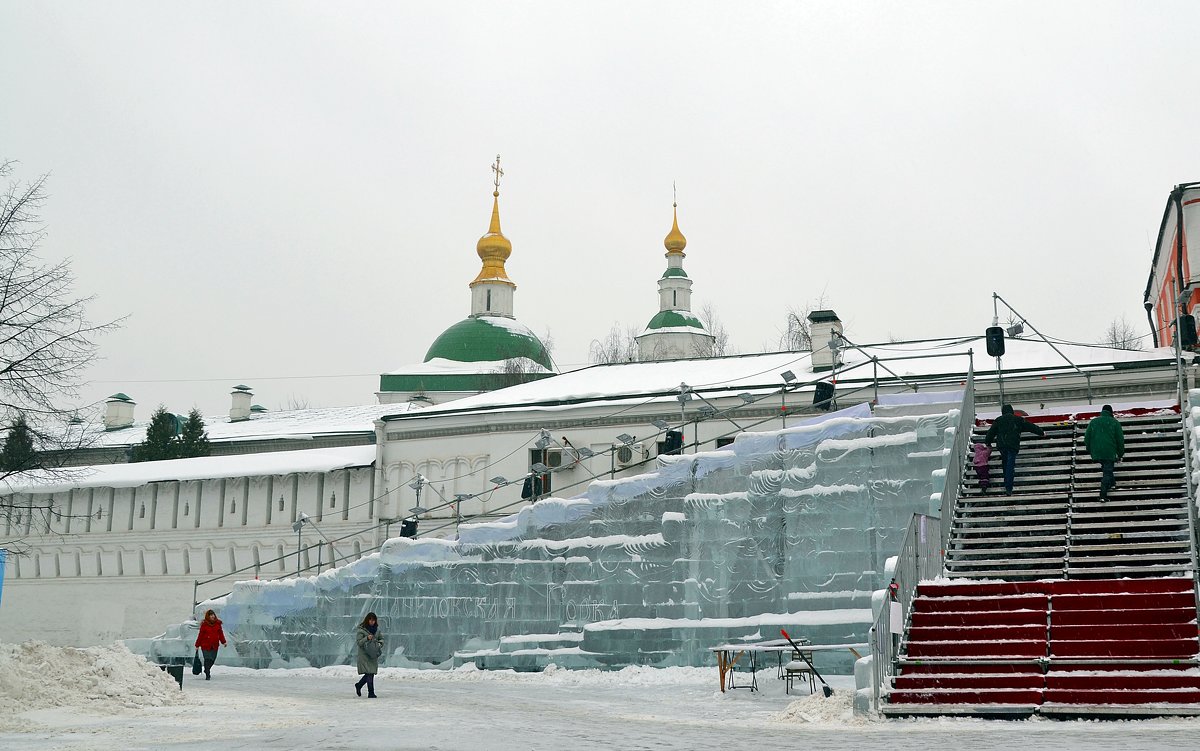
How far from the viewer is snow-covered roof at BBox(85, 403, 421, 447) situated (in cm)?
5241

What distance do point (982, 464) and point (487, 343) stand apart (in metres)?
50.4

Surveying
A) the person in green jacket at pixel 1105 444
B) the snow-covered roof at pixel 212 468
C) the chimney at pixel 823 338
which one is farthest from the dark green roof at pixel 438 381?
the person in green jacket at pixel 1105 444

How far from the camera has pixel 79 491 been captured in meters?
45.7

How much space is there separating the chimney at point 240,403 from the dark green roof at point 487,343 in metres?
11.1

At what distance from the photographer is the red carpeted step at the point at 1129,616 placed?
51.0ft

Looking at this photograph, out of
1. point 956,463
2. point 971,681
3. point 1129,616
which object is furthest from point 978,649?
point 956,463

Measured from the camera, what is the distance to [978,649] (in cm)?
1581

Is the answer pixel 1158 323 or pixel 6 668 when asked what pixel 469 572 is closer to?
pixel 6 668

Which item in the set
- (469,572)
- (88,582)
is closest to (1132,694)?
(469,572)

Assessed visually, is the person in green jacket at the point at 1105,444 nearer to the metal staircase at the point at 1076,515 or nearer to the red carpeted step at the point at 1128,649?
the metal staircase at the point at 1076,515

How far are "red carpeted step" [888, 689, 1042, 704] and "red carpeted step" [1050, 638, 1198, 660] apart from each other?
3.57 feet

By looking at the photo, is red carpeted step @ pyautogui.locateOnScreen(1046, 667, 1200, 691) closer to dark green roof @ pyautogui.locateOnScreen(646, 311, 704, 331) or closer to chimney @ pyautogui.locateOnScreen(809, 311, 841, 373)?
chimney @ pyautogui.locateOnScreen(809, 311, 841, 373)

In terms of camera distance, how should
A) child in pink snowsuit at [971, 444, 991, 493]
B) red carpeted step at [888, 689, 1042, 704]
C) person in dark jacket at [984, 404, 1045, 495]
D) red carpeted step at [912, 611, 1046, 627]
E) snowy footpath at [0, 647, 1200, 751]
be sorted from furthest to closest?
1. child in pink snowsuit at [971, 444, 991, 493]
2. person in dark jacket at [984, 404, 1045, 495]
3. red carpeted step at [912, 611, 1046, 627]
4. red carpeted step at [888, 689, 1042, 704]
5. snowy footpath at [0, 647, 1200, 751]

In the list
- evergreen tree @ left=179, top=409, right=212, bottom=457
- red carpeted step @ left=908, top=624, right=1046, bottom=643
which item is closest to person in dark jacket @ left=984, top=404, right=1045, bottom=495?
red carpeted step @ left=908, top=624, right=1046, bottom=643
